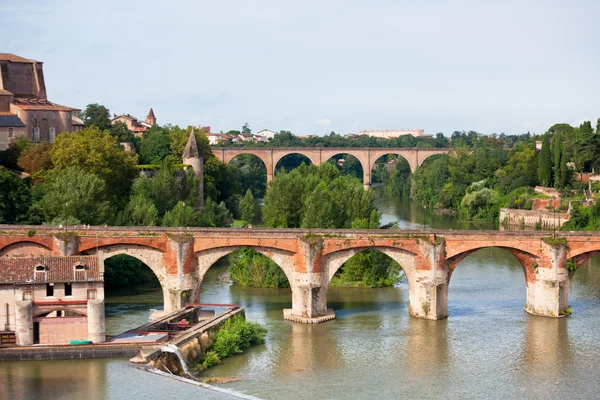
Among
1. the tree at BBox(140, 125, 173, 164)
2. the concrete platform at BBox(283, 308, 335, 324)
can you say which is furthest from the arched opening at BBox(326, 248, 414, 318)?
the tree at BBox(140, 125, 173, 164)

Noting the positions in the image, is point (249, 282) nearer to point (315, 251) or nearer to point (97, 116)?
point (315, 251)

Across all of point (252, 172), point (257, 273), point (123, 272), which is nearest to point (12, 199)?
point (123, 272)

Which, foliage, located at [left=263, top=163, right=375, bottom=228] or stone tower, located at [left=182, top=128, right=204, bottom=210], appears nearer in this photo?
foliage, located at [left=263, top=163, right=375, bottom=228]

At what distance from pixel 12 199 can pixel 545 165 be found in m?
47.6

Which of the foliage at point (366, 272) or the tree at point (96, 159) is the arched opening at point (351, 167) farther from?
the foliage at point (366, 272)

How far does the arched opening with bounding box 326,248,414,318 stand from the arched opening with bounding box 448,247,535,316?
280 cm

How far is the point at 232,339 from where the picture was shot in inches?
1428

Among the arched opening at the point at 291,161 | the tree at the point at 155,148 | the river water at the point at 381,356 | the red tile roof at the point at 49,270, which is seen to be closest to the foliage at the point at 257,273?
the river water at the point at 381,356

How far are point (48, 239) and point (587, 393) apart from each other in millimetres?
23666

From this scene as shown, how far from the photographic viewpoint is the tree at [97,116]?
261 ft

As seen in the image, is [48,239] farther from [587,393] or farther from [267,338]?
[587,393]

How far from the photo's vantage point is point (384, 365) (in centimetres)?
3469

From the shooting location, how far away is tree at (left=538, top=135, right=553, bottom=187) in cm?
8131

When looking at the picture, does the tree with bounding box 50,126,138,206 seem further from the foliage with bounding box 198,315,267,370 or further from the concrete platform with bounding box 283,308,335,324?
the foliage with bounding box 198,315,267,370
